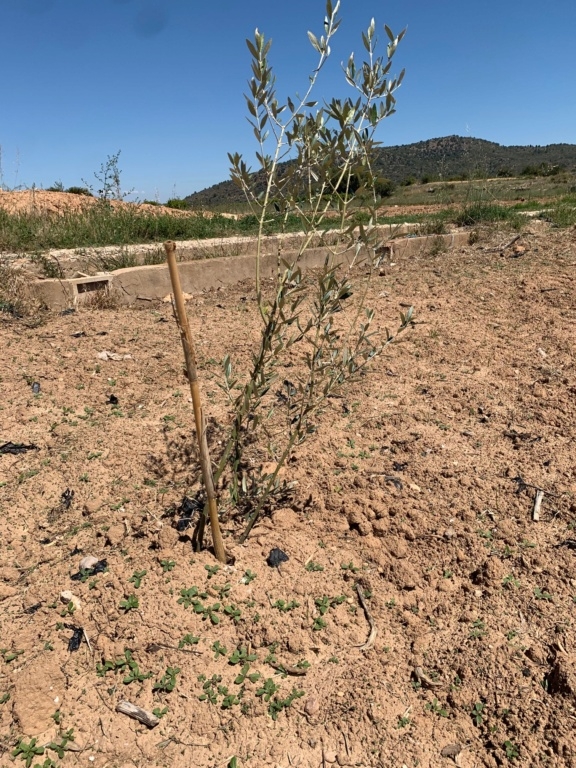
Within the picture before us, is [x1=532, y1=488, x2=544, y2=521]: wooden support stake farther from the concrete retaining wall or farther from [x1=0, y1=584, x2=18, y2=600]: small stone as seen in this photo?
the concrete retaining wall

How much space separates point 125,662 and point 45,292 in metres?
3.16

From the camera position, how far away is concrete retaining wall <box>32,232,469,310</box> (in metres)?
4.27

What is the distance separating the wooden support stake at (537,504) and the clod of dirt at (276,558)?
953 millimetres

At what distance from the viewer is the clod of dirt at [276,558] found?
2.05 m

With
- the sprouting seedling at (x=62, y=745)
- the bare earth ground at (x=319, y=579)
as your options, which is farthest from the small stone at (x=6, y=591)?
the sprouting seedling at (x=62, y=745)

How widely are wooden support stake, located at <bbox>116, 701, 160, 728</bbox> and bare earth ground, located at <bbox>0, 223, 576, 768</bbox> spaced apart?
0.02m

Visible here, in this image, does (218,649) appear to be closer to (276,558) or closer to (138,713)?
(138,713)

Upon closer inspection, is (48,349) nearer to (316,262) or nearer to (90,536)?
(90,536)

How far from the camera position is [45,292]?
4.20m

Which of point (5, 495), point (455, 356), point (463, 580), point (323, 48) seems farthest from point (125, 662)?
point (455, 356)

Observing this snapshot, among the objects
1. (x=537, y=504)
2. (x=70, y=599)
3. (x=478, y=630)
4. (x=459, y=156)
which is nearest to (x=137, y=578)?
(x=70, y=599)

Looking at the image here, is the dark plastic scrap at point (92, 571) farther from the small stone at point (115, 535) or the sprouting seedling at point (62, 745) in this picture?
the sprouting seedling at point (62, 745)

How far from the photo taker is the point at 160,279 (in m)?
4.79

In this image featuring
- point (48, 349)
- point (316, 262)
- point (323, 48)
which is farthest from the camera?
point (316, 262)
